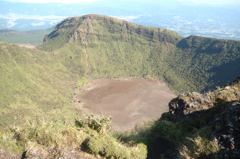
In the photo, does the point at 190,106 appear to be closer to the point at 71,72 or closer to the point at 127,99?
the point at 127,99

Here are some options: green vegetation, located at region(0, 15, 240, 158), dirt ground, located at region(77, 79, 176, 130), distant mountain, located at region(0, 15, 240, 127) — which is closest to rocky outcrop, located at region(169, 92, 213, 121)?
green vegetation, located at region(0, 15, 240, 158)

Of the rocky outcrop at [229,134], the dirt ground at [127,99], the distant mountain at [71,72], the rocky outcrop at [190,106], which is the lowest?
the dirt ground at [127,99]

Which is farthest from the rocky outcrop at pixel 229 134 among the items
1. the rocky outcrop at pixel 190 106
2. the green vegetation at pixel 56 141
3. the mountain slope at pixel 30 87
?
the mountain slope at pixel 30 87

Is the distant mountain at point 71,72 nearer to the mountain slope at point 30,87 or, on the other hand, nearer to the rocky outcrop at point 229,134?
the mountain slope at point 30,87

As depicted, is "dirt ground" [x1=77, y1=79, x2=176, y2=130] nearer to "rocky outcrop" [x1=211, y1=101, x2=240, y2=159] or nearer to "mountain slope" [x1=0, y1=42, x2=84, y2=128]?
"mountain slope" [x1=0, y1=42, x2=84, y2=128]

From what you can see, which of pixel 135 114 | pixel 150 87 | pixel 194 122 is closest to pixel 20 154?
pixel 194 122
